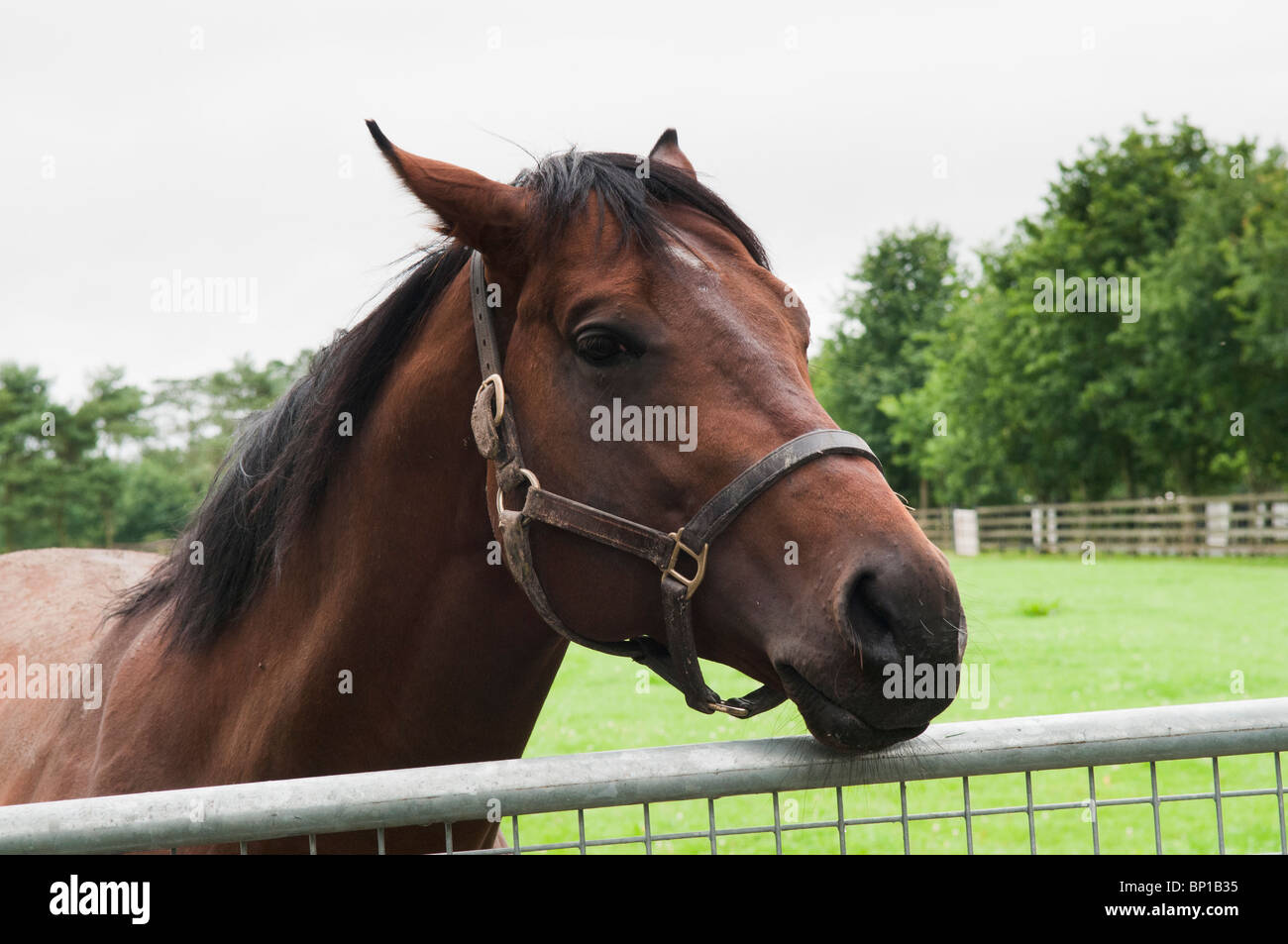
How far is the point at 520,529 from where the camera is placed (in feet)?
7.11

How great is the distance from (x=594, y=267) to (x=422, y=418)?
0.61 metres

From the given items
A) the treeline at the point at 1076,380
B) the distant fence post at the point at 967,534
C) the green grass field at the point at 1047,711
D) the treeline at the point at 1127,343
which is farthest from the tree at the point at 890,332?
the green grass field at the point at 1047,711

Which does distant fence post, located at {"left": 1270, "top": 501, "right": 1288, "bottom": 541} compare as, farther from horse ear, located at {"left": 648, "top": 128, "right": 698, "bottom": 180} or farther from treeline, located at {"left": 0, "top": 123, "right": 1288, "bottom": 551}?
horse ear, located at {"left": 648, "top": 128, "right": 698, "bottom": 180}

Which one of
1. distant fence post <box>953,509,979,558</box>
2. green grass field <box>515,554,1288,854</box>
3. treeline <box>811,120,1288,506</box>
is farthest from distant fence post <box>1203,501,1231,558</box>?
distant fence post <box>953,509,979,558</box>

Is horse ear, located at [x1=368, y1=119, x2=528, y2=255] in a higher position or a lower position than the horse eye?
higher

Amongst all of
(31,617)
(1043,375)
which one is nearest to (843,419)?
(1043,375)

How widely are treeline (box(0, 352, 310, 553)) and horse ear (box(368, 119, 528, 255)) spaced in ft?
119

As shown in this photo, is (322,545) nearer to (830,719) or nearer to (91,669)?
(91,669)

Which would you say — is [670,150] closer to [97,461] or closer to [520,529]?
[520,529]

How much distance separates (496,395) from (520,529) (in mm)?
326

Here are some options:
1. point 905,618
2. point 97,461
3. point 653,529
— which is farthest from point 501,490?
point 97,461

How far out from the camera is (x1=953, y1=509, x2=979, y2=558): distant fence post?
39.6 meters

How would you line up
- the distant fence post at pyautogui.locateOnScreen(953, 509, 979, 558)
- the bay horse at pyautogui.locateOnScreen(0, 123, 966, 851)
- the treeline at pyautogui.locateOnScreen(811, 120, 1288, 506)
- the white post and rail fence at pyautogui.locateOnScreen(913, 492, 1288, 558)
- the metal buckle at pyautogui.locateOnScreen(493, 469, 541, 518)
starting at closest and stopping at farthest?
the bay horse at pyautogui.locateOnScreen(0, 123, 966, 851)
the metal buckle at pyautogui.locateOnScreen(493, 469, 541, 518)
the white post and rail fence at pyautogui.locateOnScreen(913, 492, 1288, 558)
the treeline at pyautogui.locateOnScreen(811, 120, 1288, 506)
the distant fence post at pyautogui.locateOnScreen(953, 509, 979, 558)

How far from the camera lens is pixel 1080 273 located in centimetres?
3644
